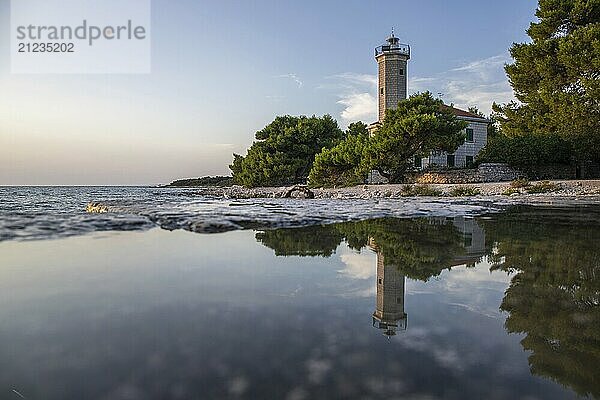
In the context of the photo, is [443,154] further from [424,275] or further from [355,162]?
[424,275]

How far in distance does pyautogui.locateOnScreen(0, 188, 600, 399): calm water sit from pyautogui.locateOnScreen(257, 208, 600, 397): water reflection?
0.04 ft

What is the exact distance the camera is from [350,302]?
2.15 metres

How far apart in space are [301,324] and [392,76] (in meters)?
39.8

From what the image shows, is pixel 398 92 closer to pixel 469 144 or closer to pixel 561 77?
pixel 469 144

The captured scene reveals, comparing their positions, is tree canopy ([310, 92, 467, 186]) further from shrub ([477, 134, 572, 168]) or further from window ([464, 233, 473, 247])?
window ([464, 233, 473, 247])

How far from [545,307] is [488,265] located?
3.71 ft

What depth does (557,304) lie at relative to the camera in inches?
81.3

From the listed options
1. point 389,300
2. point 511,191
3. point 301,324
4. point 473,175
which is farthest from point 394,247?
point 473,175

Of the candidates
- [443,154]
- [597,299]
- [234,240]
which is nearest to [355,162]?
[443,154]

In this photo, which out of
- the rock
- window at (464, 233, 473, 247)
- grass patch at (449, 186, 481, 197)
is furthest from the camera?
the rock

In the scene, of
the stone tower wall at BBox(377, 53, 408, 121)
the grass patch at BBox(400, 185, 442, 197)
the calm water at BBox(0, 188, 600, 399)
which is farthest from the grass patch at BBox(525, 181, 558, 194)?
the stone tower wall at BBox(377, 53, 408, 121)

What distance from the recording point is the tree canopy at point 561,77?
68.7 feet

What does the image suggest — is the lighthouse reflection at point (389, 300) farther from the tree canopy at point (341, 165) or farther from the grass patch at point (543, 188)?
the tree canopy at point (341, 165)

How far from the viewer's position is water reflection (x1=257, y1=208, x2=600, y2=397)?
1.51m
